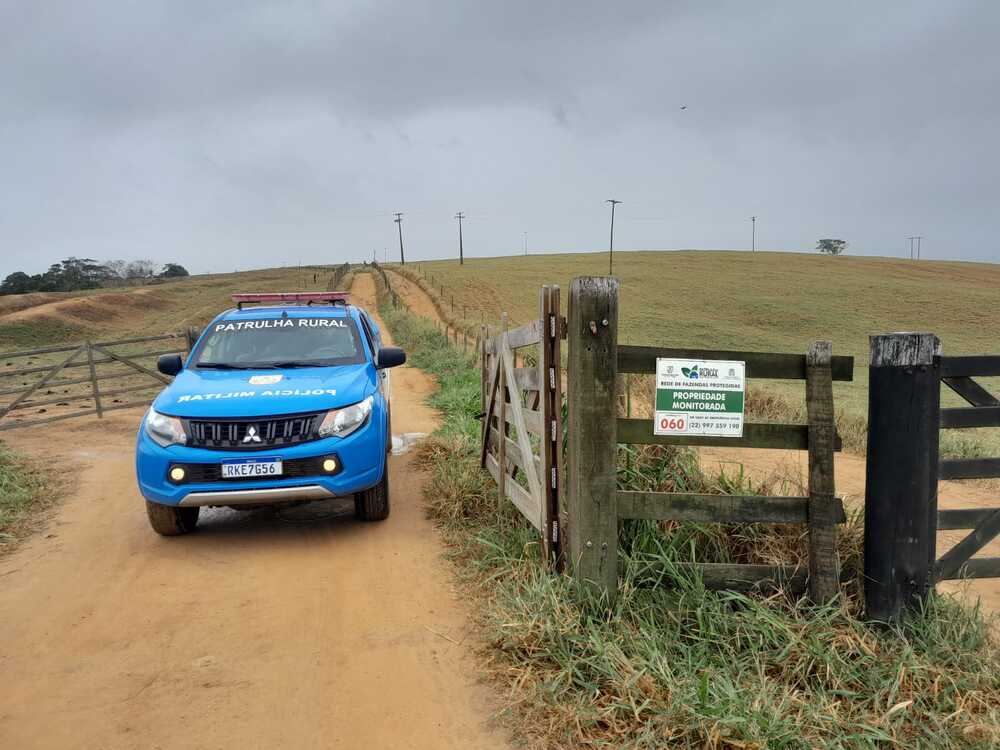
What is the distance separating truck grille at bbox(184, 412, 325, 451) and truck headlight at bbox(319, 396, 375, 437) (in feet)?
0.39

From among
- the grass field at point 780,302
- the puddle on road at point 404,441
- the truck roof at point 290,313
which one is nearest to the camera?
the truck roof at point 290,313

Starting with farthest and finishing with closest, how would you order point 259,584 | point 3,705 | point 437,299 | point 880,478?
point 437,299
point 259,584
point 880,478
point 3,705

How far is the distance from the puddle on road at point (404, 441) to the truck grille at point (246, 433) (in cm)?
319

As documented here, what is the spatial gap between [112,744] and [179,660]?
0.70 metres

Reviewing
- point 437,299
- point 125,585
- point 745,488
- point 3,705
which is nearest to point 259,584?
point 125,585

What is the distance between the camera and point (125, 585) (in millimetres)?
4770

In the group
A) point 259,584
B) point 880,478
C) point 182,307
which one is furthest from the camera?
point 182,307

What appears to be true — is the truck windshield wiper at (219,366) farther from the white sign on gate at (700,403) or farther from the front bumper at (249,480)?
Result: the white sign on gate at (700,403)

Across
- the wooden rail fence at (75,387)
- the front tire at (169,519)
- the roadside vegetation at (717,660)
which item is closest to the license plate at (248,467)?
the front tire at (169,519)

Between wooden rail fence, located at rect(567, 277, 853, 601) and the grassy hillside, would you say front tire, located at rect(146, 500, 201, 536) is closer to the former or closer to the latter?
wooden rail fence, located at rect(567, 277, 853, 601)

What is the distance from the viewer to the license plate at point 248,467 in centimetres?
516

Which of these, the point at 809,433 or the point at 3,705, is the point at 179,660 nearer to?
the point at 3,705

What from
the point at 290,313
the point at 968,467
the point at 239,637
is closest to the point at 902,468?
the point at 968,467

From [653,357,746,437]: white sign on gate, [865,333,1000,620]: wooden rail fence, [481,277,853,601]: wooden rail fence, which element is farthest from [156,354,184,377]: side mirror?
[865,333,1000,620]: wooden rail fence
